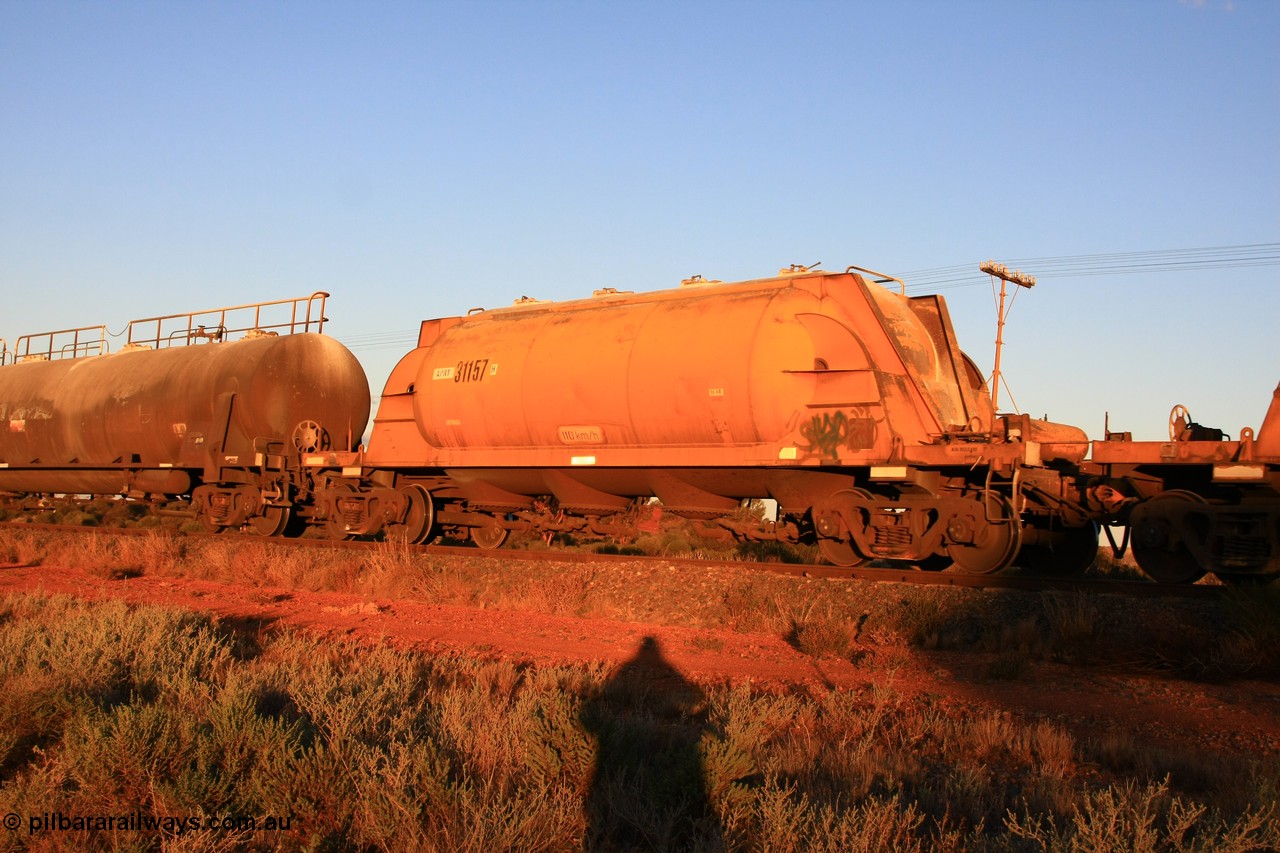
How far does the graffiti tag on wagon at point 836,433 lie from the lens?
38.3ft

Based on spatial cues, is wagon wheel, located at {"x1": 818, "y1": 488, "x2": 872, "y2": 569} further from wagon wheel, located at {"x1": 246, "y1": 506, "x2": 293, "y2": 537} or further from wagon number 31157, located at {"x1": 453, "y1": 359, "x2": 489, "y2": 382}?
wagon wheel, located at {"x1": 246, "y1": 506, "x2": 293, "y2": 537}

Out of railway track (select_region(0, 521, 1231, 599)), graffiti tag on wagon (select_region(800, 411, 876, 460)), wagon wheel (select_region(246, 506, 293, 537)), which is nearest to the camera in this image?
railway track (select_region(0, 521, 1231, 599))

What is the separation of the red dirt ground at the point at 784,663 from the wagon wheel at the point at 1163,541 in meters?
2.30

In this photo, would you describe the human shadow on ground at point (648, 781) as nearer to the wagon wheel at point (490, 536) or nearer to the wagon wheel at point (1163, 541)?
the wagon wheel at point (1163, 541)

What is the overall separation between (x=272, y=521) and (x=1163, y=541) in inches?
588

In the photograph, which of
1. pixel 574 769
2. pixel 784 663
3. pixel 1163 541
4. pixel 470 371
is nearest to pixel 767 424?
pixel 784 663

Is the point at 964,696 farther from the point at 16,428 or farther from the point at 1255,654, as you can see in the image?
the point at 16,428

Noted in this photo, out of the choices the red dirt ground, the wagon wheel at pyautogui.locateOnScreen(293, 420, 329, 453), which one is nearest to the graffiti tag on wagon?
the red dirt ground

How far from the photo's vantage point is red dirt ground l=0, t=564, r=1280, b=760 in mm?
6992

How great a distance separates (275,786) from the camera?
200 inches

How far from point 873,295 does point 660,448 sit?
10.9 ft

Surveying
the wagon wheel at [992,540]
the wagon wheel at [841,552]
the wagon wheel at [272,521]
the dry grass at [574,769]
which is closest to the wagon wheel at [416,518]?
the wagon wheel at [272,521]

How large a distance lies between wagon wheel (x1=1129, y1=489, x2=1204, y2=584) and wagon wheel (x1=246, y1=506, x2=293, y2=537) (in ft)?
47.2

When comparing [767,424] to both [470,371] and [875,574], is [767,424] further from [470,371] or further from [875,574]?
[470,371]
